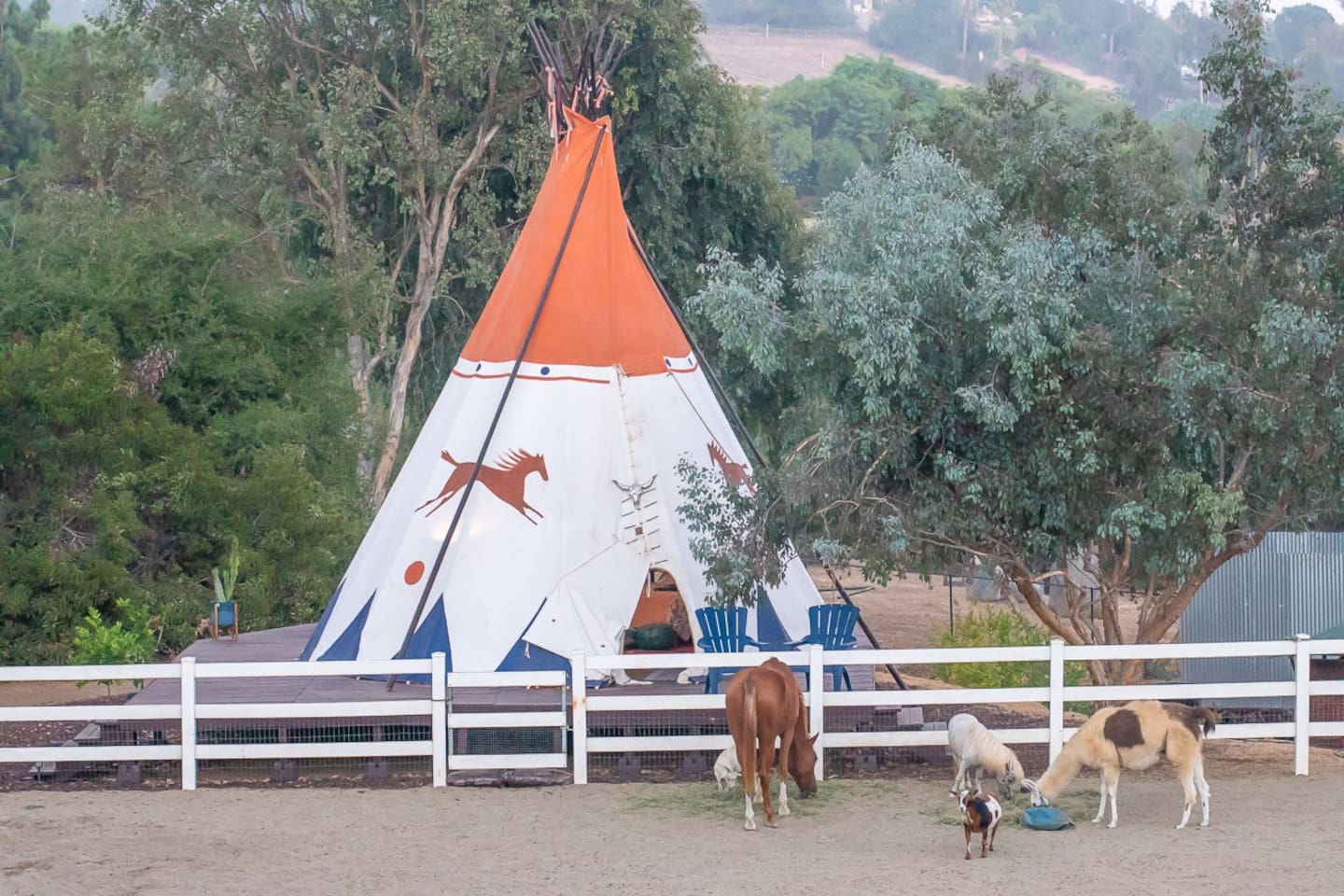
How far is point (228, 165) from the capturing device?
2662cm

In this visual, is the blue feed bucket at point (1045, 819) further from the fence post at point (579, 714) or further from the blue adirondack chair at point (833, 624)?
the fence post at point (579, 714)

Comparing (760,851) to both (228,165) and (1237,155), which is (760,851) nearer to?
(1237,155)

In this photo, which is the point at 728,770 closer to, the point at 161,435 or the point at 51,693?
the point at 51,693

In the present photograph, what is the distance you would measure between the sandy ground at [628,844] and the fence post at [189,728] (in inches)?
6.4

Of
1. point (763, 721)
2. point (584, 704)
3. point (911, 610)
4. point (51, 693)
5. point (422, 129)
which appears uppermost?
point (422, 129)

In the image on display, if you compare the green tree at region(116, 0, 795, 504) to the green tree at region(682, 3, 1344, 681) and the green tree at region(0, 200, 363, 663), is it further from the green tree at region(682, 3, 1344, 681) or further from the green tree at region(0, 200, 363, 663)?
the green tree at region(682, 3, 1344, 681)

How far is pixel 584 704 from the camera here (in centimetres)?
1063

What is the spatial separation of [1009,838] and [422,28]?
784 inches

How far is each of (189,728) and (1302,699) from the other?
24.7 feet

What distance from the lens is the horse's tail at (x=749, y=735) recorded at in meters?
9.34

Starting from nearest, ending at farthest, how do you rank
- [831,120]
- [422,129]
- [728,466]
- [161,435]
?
[728,466]
[161,435]
[422,129]
[831,120]

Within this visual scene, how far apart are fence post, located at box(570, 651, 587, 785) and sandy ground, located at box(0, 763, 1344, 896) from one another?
15 cm

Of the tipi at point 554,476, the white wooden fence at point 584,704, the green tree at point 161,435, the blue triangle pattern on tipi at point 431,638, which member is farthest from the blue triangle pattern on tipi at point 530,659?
the green tree at point 161,435

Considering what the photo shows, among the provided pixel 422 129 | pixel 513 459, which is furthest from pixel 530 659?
pixel 422 129
